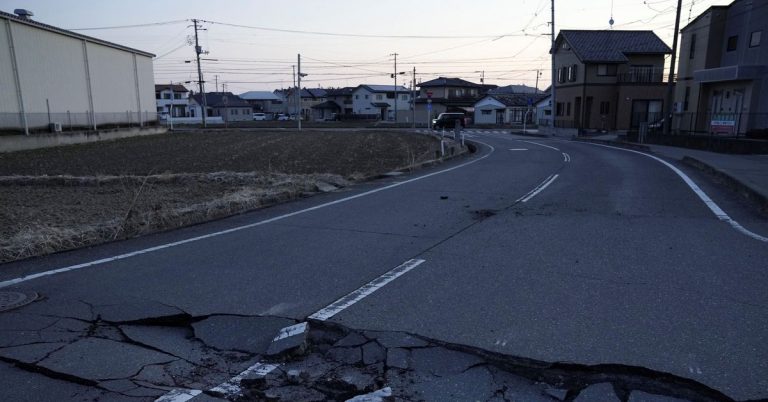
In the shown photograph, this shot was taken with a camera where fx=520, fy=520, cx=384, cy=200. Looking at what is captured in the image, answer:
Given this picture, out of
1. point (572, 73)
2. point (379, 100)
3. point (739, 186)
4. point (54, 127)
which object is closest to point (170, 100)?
point (379, 100)

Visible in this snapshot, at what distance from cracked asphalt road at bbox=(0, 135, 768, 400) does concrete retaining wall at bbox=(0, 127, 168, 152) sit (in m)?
26.6

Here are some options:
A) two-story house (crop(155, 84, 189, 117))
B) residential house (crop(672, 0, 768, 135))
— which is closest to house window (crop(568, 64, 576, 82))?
residential house (crop(672, 0, 768, 135))

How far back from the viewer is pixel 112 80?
42.1m

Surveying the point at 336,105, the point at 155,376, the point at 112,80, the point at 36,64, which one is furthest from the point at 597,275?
the point at 336,105

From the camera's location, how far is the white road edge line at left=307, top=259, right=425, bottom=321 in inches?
179

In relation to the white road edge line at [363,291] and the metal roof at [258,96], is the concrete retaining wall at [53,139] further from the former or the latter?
the metal roof at [258,96]

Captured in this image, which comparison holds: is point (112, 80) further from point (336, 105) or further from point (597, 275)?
point (336, 105)

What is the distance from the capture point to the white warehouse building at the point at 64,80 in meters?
30.7

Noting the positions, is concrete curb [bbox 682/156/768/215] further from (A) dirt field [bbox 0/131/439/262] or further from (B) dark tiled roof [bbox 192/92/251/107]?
(B) dark tiled roof [bbox 192/92/251/107]

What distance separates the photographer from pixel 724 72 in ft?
91.7

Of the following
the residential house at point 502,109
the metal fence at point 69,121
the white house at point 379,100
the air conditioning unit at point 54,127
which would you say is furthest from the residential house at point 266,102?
the air conditioning unit at point 54,127

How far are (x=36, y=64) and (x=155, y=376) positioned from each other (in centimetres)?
3714

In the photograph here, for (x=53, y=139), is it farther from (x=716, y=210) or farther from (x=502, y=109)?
(x=502, y=109)

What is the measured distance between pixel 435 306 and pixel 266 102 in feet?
428
